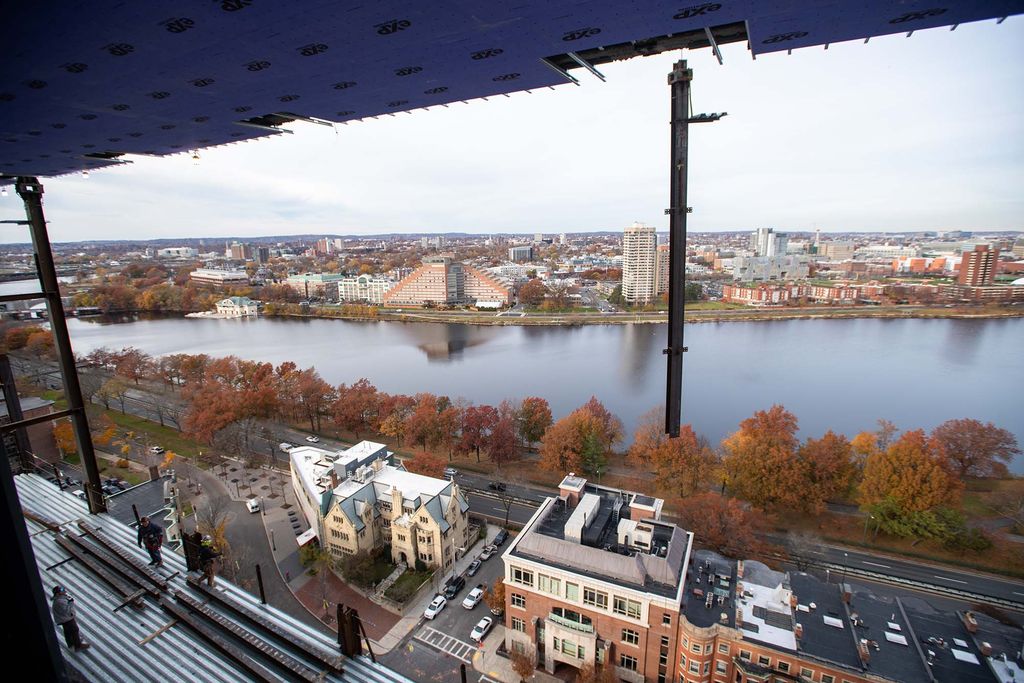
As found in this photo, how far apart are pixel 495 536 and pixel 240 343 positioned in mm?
13439

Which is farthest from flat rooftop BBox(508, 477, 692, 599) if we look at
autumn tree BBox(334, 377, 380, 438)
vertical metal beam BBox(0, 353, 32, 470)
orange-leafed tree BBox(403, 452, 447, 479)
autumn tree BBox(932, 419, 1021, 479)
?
autumn tree BBox(932, 419, 1021, 479)

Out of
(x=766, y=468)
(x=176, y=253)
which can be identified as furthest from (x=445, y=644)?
(x=176, y=253)

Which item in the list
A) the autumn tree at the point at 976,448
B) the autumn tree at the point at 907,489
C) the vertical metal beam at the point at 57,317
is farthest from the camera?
the autumn tree at the point at 976,448

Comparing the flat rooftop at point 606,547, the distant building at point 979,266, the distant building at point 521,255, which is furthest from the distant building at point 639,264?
the distant building at point 521,255

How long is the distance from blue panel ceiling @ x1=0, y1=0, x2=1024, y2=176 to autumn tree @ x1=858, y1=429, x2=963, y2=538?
619cm

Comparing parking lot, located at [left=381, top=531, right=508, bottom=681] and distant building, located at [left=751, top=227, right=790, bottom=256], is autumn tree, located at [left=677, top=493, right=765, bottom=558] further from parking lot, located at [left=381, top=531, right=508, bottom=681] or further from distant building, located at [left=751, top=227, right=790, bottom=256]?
distant building, located at [left=751, top=227, right=790, bottom=256]

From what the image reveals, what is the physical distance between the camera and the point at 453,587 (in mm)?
4840

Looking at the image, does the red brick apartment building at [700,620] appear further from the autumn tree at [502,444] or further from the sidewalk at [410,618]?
the autumn tree at [502,444]

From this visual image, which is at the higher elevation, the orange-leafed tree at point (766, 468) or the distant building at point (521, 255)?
the distant building at point (521, 255)

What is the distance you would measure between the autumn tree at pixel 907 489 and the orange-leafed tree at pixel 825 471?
274mm

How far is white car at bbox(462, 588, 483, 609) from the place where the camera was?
15.3ft

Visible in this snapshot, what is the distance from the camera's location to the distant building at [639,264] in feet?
64.5

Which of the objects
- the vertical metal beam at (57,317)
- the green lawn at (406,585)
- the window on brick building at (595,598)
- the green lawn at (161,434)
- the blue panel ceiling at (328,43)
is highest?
the blue panel ceiling at (328,43)

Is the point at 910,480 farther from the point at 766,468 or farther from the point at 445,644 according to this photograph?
the point at 445,644
